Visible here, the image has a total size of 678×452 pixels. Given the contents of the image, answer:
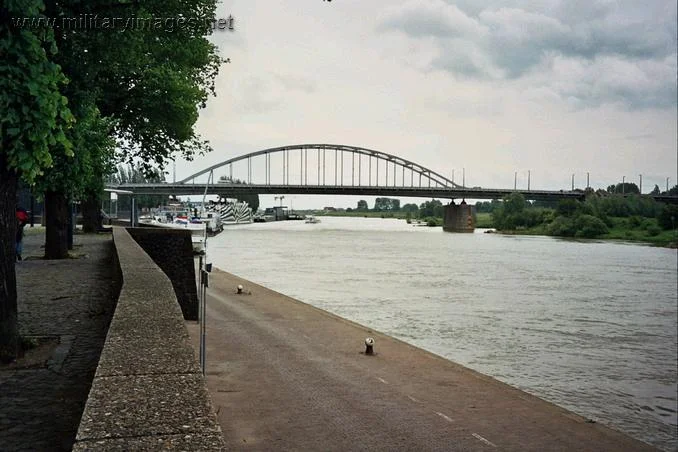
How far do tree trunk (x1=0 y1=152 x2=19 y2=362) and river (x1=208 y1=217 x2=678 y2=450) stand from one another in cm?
1275

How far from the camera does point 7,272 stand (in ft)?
29.8

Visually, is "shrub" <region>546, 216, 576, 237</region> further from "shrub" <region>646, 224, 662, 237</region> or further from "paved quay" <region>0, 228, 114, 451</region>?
"paved quay" <region>0, 228, 114, 451</region>

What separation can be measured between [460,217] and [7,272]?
136104 mm

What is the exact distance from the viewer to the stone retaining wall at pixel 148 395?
333 centimetres

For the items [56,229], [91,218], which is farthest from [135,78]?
[91,218]

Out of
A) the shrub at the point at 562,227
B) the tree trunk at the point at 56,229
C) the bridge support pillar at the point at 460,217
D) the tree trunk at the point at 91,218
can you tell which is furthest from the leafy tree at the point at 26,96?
the bridge support pillar at the point at 460,217

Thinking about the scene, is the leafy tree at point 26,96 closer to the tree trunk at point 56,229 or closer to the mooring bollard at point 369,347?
the mooring bollard at point 369,347

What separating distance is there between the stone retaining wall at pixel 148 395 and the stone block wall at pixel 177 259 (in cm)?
1133

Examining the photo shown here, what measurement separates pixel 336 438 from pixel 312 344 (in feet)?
28.9

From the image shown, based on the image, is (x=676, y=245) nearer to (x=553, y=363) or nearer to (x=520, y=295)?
(x=520, y=295)

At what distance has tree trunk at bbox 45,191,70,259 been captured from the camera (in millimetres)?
24083

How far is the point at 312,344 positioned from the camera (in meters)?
18.5

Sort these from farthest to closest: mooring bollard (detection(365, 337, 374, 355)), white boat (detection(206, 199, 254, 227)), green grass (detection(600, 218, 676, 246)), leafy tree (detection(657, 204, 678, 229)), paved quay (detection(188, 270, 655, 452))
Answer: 1. white boat (detection(206, 199, 254, 227))
2. leafy tree (detection(657, 204, 678, 229))
3. green grass (detection(600, 218, 676, 246))
4. mooring bollard (detection(365, 337, 374, 355))
5. paved quay (detection(188, 270, 655, 452))

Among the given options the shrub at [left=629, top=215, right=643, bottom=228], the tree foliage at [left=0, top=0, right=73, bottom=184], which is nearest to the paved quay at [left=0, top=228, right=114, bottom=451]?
the tree foliage at [left=0, top=0, right=73, bottom=184]
